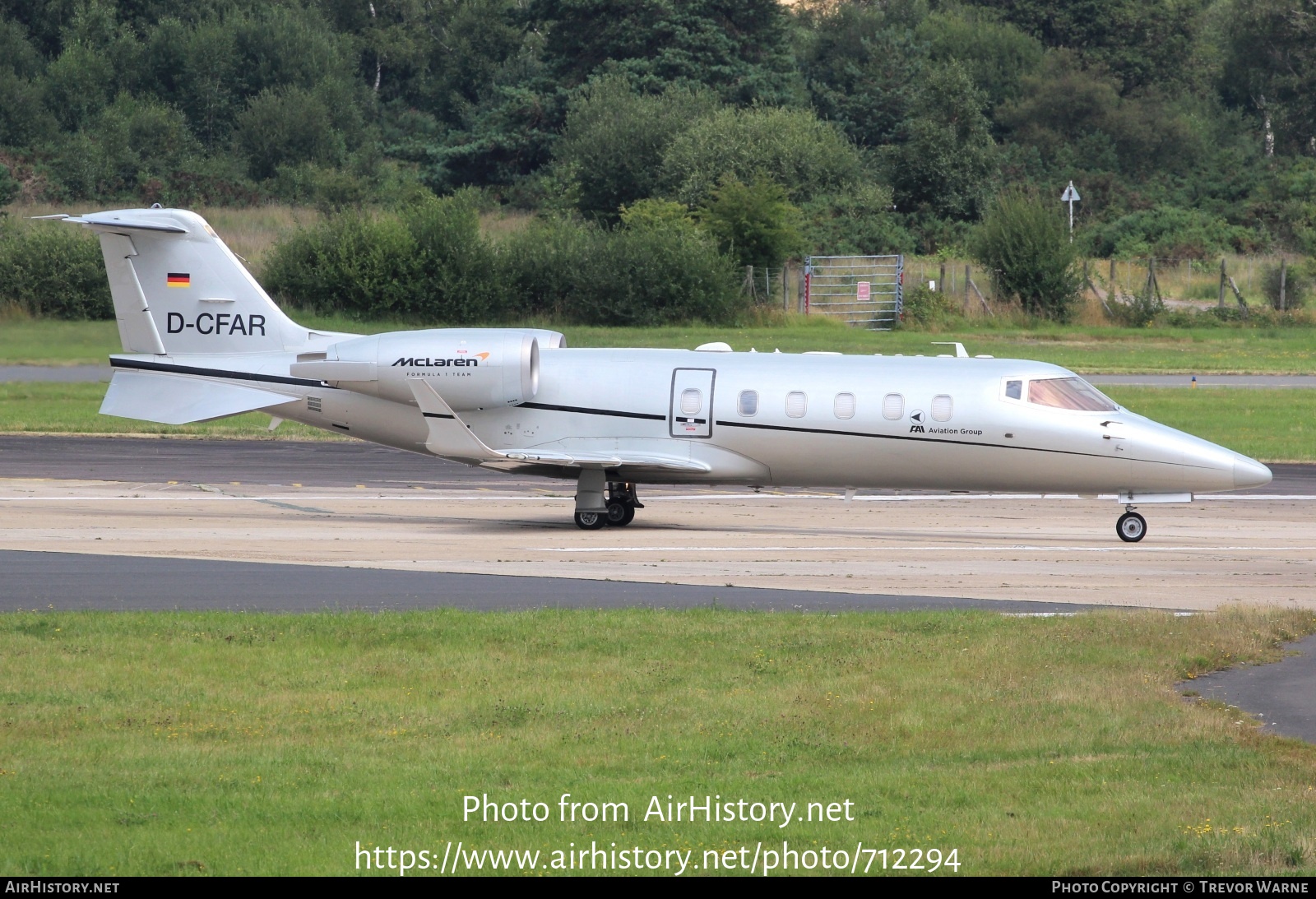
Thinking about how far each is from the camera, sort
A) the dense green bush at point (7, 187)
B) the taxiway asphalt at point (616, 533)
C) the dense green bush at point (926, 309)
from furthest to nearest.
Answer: the dense green bush at point (7, 187) < the dense green bush at point (926, 309) < the taxiway asphalt at point (616, 533)

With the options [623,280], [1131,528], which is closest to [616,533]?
[1131,528]

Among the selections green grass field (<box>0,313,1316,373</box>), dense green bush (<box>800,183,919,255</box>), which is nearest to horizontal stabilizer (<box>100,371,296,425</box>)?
green grass field (<box>0,313,1316,373</box>)

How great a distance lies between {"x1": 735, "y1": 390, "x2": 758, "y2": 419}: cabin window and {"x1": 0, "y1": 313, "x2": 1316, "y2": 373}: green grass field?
19.7 m

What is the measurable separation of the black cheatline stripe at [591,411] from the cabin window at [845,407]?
2606 mm

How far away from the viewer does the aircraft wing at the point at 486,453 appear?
22.9 m

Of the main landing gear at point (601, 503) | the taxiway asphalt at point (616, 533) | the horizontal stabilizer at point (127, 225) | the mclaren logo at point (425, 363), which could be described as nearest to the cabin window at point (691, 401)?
the main landing gear at point (601, 503)

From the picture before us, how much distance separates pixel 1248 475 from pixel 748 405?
7209 millimetres

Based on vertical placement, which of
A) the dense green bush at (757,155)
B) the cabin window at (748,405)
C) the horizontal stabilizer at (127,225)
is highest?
the dense green bush at (757,155)

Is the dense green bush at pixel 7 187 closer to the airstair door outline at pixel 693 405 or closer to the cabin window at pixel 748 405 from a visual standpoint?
the airstair door outline at pixel 693 405

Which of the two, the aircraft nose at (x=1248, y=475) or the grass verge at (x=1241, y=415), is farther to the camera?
the grass verge at (x=1241, y=415)

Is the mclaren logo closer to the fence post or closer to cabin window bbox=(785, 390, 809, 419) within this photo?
cabin window bbox=(785, 390, 809, 419)

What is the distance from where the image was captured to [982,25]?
9938 centimetres
